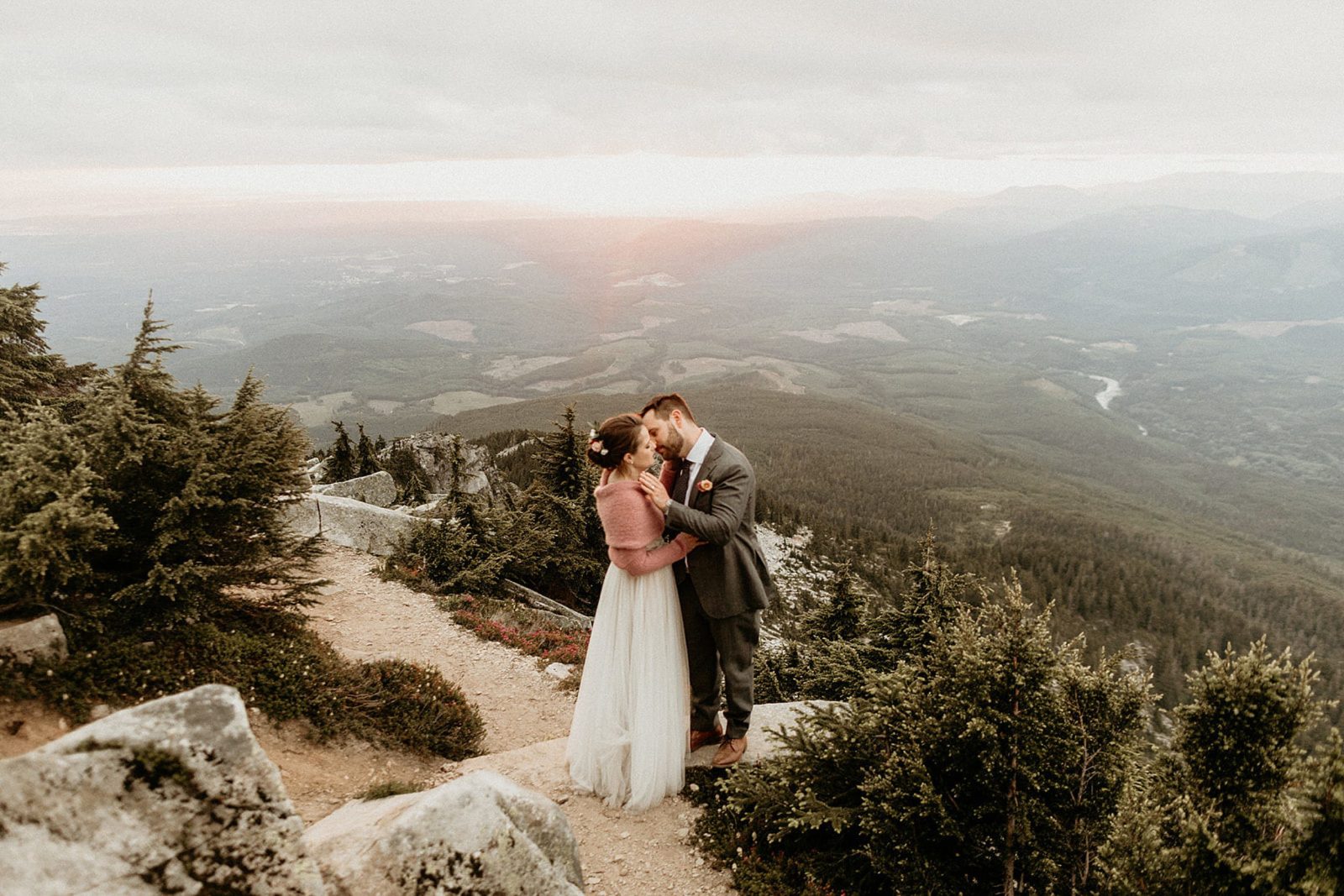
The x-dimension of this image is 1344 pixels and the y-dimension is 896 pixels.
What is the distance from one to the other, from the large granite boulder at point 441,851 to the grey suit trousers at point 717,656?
2.51m

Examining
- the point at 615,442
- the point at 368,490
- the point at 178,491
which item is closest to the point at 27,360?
the point at 368,490

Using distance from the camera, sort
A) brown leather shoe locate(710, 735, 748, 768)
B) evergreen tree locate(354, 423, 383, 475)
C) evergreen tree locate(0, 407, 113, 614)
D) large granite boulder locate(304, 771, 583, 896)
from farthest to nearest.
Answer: evergreen tree locate(354, 423, 383, 475) → brown leather shoe locate(710, 735, 748, 768) → evergreen tree locate(0, 407, 113, 614) → large granite boulder locate(304, 771, 583, 896)

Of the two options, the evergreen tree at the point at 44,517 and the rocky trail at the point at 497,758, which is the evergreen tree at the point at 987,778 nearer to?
the rocky trail at the point at 497,758

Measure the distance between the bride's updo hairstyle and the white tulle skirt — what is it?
119 cm

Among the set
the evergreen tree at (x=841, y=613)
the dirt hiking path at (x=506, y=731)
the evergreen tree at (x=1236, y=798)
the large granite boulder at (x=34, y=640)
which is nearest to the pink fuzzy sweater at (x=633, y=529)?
the dirt hiking path at (x=506, y=731)

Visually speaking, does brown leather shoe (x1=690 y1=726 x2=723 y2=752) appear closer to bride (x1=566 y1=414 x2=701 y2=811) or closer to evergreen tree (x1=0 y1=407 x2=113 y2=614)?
bride (x1=566 y1=414 x2=701 y2=811)

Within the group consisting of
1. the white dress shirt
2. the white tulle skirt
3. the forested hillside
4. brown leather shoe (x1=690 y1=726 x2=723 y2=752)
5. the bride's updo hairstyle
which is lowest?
the forested hillside

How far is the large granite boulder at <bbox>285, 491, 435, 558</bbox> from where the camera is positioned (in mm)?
15625

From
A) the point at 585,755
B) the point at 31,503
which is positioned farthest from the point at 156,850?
the point at 31,503

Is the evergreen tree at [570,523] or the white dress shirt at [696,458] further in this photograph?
the evergreen tree at [570,523]

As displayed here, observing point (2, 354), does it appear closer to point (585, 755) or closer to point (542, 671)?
point (542, 671)

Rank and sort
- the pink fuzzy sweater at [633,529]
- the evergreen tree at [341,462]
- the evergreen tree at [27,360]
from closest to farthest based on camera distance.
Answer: the pink fuzzy sweater at [633,529], the evergreen tree at [27,360], the evergreen tree at [341,462]

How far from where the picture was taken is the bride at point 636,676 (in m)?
5.76

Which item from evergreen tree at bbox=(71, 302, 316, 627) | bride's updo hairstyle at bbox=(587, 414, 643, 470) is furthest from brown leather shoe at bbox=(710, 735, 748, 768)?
evergreen tree at bbox=(71, 302, 316, 627)
